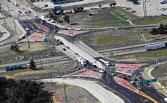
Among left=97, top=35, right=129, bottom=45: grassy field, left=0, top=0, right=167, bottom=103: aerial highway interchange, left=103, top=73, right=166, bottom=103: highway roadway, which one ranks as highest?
left=97, top=35, right=129, bottom=45: grassy field

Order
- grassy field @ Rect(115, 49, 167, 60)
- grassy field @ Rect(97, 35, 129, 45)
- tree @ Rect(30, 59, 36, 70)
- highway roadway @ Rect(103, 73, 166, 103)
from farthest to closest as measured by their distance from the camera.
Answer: grassy field @ Rect(97, 35, 129, 45), grassy field @ Rect(115, 49, 167, 60), tree @ Rect(30, 59, 36, 70), highway roadway @ Rect(103, 73, 166, 103)

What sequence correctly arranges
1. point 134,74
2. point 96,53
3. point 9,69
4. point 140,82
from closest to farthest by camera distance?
point 140,82, point 134,74, point 9,69, point 96,53

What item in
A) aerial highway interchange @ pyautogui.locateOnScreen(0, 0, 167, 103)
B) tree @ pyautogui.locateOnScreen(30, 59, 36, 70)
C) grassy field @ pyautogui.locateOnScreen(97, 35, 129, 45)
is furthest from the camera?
grassy field @ pyautogui.locateOnScreen(97, 35, 129, 45)

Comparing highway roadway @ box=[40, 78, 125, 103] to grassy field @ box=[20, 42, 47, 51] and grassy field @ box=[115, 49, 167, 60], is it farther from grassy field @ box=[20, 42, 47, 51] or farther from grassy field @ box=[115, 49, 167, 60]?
grassy field @ box=[20, 42, 47, 51]

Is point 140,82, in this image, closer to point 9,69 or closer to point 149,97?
point 149,97

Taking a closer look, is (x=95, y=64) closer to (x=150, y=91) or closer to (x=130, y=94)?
(x=130, y=94)

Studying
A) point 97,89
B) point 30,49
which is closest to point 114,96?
point 97,89

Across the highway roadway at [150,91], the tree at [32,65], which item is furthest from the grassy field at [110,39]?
the highway roadway at [150,91]

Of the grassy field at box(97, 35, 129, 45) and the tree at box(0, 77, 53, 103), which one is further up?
the grassy field at box(97, 35, 129, 45)

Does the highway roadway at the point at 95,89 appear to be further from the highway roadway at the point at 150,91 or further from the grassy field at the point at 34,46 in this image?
the grassy field at the point at 34,46

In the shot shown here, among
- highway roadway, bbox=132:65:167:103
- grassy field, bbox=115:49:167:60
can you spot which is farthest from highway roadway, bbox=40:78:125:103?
grassy field, bbox=115:49:167:60

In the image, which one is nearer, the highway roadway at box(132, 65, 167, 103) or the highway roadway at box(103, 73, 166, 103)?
the highway roadway at box(103, 73, 166, 103)
